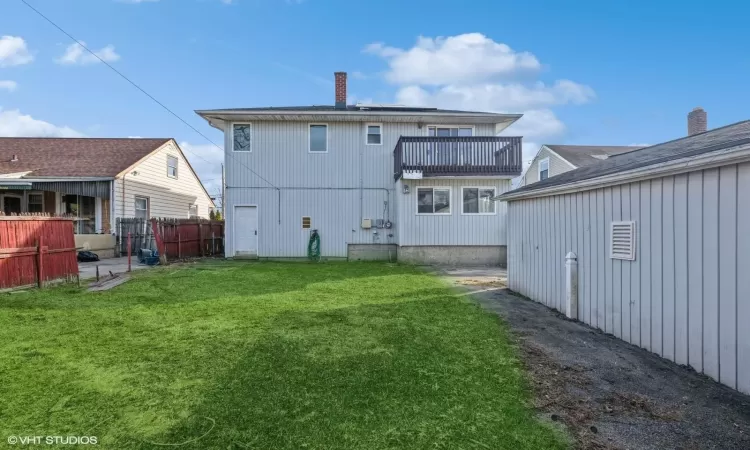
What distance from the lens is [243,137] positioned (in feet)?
50.0

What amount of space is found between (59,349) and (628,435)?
568cm

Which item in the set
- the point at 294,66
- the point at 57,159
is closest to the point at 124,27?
the point at 294,66

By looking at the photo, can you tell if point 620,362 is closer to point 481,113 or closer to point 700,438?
point 700,438

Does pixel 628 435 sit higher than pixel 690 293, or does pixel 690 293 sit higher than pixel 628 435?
pixel 690 293

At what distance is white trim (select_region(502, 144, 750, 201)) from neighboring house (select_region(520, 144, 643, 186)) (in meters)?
13.0

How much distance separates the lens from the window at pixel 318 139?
15.4 metres

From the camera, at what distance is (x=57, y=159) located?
17234 mm

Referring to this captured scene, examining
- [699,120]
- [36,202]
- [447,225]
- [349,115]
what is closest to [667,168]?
[447,225]

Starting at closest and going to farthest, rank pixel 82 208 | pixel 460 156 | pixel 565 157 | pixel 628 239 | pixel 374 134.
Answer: pixel 628 239 → pixel 460 156 → pixel 374 134 → pixel 82 208 → pixel 565 157

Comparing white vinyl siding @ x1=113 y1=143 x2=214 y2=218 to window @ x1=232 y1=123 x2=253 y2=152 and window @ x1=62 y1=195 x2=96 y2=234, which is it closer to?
window @ x1=62 y1=195 x2=96 y2=234

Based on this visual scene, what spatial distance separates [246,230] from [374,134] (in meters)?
6.63

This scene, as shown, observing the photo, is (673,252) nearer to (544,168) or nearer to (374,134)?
(374,134)

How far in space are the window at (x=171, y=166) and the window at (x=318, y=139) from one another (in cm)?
998

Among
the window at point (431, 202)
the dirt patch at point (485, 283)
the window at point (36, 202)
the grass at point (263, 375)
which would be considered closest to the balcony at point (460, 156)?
the window at point (431, 202)
